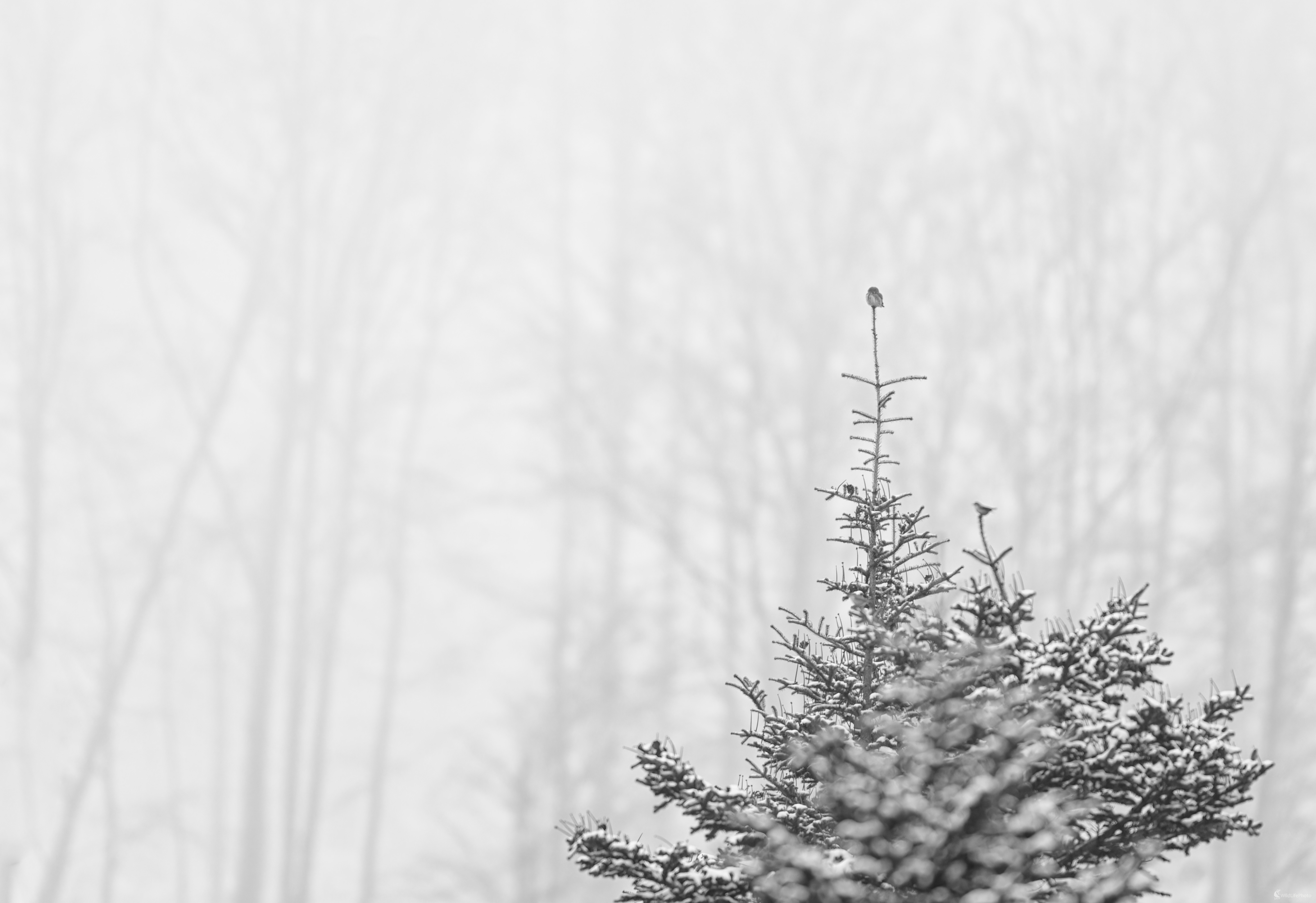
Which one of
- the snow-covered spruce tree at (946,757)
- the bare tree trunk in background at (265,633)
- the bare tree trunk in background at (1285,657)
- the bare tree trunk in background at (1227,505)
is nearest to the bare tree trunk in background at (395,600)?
the bare tree trunk in background at (265,633)

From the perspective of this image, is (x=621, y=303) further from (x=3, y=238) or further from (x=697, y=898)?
(x=697, y=898)

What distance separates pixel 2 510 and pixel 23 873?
4553 mm

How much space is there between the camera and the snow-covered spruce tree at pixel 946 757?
7.63ft

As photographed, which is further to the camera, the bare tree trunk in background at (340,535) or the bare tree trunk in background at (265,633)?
the bare tree trunk in background at (340,535)

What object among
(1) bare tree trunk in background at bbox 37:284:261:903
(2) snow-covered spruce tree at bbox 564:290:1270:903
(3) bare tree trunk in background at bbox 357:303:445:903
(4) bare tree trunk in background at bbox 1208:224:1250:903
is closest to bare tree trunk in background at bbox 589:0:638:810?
(3) bare tree trunk in background at bbox 357:303:445:903

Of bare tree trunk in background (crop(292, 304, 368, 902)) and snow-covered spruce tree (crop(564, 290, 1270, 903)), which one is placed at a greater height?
bare tree trunk in background (crop(292, 304, 368, 902))

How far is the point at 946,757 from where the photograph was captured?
2.39 meters

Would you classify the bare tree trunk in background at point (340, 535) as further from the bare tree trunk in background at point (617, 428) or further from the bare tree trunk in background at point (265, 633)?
the bare tree trunk in background at point (617, 428)

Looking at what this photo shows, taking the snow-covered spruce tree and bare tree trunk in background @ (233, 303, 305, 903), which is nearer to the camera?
the snow-covered spruce tree

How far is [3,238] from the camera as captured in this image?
12102mm

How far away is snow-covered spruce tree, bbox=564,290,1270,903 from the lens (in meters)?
2.33

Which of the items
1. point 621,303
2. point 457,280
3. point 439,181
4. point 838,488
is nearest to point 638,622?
point 621,303

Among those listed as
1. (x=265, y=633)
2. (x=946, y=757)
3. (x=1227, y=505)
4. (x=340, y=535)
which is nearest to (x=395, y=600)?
(x=340, y=535)

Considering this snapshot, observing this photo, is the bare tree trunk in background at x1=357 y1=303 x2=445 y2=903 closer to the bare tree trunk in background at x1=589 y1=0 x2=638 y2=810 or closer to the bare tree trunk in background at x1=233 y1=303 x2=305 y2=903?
the bare tree trunk in background at x1=233 y1=303 x2=305 y2=903
